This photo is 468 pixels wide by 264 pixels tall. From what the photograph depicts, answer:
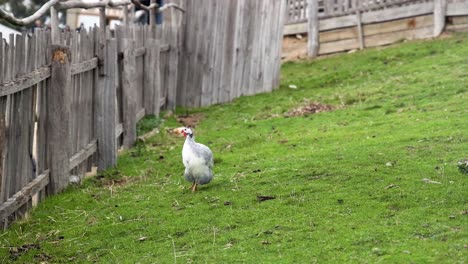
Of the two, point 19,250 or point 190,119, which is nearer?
point 19,250

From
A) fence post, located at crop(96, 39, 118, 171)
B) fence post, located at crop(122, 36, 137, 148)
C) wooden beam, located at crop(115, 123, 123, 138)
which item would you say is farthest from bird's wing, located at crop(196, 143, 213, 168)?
fence post, located at crop(122, 36, 137, 148)

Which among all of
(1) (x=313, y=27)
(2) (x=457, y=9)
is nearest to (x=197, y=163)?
(2) (x=457, y=9)

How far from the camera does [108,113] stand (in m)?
11.3

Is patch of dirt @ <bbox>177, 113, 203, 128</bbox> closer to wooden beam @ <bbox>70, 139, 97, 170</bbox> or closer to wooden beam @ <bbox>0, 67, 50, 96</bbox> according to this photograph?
wooden beam @ <bbox>70, 139, 97, 170</bbox>

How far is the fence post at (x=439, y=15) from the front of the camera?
65.5 feet

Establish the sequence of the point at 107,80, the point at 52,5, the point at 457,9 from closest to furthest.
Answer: the point at 52,5, the point at 107,80, the point at 457,9

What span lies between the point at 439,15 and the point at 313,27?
3.67m

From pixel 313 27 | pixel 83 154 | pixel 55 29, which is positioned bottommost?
pixel 83 154

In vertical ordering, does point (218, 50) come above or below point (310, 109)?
above

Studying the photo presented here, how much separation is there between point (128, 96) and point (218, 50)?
190 inches

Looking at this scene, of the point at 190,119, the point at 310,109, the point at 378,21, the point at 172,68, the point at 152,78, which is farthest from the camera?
the point at 378,21

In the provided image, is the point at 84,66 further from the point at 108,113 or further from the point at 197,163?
the point at 197,163

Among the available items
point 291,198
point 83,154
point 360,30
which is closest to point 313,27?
point 360,30

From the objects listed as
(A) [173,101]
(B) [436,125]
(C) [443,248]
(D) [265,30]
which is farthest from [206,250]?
(D) [265,30]
